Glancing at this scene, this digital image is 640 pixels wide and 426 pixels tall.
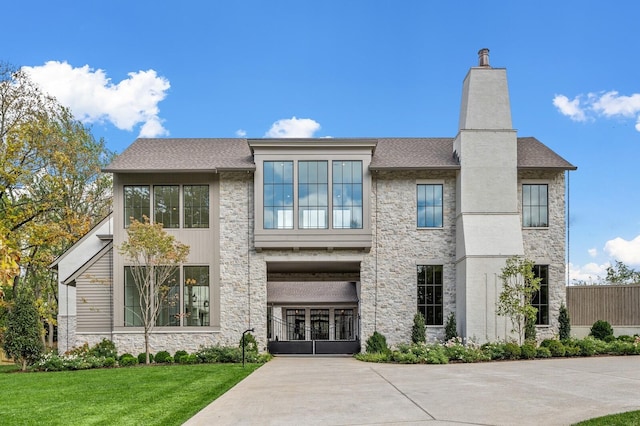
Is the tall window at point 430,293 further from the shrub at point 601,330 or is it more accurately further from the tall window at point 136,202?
the tall window at point 136,202

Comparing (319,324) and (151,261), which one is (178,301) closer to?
(151,261)

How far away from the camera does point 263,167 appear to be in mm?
22297

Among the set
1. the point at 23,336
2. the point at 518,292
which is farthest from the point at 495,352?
the point at 23,336

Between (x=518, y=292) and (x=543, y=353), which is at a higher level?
(x=518, y=292)

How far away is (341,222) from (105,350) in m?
9.44

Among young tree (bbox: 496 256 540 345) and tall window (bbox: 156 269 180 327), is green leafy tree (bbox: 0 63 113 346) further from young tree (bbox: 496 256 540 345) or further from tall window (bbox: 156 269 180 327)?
young tree (bbox: 496 256 540 345)

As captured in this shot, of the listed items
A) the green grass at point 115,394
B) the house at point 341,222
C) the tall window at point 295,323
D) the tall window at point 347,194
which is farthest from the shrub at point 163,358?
the tall window at point 295,323

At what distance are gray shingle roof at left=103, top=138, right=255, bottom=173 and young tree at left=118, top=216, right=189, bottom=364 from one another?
2.58 meters

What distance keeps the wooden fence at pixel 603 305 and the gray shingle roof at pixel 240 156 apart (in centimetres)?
507

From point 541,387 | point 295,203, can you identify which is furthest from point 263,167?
point 541,387

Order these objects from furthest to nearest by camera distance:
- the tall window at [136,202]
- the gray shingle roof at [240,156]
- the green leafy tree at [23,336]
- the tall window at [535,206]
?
the tall window at [535,206] → the tall window at [136,202] → the gray shingle roof at [240,156] → the green leafy tree at [23,336]

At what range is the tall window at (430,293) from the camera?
22609 millimetres

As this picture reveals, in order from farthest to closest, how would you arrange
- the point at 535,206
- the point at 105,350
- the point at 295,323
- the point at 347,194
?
the point at 295,323
the point at 535,206
the point at 347,194
the point at 105,350

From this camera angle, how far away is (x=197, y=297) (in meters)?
22.5
